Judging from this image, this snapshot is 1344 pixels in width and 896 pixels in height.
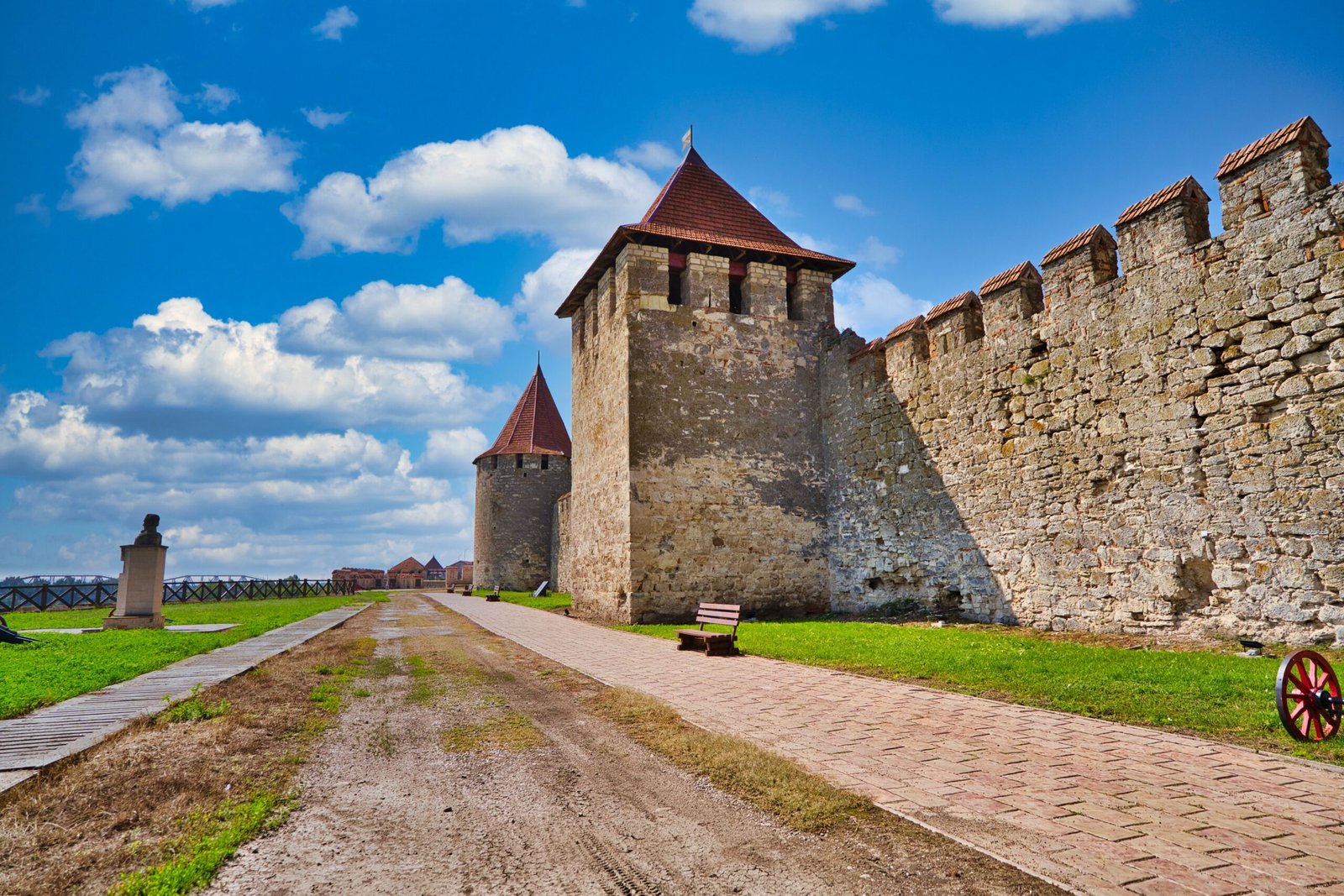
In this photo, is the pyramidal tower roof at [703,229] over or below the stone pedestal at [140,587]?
over

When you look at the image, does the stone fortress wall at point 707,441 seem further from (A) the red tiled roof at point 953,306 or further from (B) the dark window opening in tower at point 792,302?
(A) the red tiled roof at point 953,306

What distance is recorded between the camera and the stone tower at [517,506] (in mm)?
37781

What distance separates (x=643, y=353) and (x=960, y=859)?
1364 cm

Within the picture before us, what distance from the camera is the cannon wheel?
14.8 ft

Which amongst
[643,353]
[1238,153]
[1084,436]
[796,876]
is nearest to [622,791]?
[796,876]

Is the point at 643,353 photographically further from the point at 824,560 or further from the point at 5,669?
the point at 5,669

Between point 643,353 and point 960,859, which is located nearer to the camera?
point 960,859

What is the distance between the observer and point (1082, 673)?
711cm

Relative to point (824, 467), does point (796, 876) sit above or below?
below

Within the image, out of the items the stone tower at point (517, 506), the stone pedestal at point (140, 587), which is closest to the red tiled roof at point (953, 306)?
the stone pedestal at point (140, 587)

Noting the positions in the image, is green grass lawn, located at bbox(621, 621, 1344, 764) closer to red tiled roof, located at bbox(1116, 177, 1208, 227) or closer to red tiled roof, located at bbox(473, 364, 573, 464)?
red tiled roof, located at bbox(1116, 177, 1208, 227)

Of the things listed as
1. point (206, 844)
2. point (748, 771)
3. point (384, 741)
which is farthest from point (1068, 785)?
point (384, 741)

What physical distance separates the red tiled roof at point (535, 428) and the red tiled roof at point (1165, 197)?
103 feet

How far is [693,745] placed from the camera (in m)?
4.80
